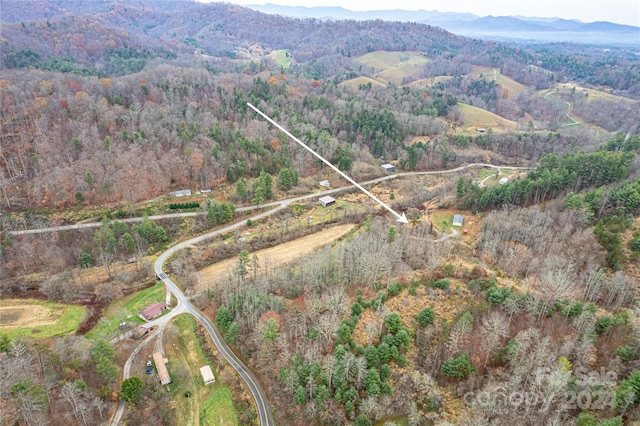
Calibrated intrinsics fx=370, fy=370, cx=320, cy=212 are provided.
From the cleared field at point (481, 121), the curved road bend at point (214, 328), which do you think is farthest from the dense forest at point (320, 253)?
the cleared field at point (481, 121)

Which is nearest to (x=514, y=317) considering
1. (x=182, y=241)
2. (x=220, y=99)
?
(x=182, y=241)

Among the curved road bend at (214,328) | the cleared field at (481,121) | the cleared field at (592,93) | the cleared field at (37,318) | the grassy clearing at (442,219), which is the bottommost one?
the cleared field at (37,318)

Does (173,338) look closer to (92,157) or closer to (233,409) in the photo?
(233,409)

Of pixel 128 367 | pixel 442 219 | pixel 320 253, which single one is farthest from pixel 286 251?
pixel 128 367

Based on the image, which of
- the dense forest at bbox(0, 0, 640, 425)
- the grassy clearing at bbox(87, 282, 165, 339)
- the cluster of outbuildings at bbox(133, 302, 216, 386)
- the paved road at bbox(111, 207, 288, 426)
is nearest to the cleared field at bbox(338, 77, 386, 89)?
the dense forest at bbox(0, 0, 640, 425)

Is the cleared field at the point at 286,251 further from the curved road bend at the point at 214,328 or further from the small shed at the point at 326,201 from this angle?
the small shed at the point at 326,201

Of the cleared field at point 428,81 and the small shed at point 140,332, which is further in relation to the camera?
the cleared field at point 428,81

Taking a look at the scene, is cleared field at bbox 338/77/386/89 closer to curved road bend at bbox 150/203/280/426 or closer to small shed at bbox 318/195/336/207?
small shed at bbox 318/195/336/207
